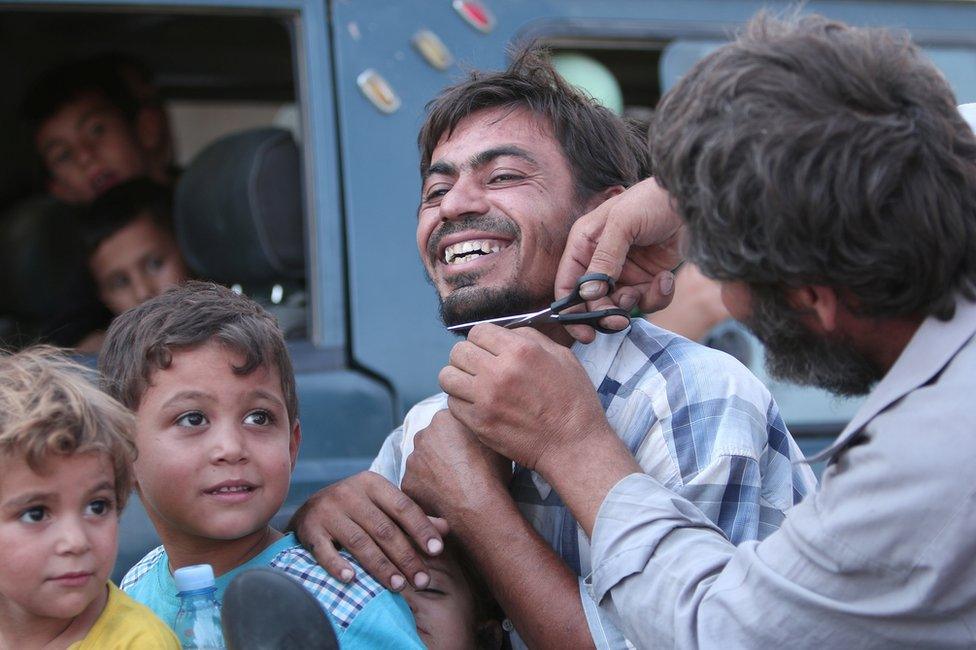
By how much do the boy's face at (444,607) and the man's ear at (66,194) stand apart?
7.89 ft

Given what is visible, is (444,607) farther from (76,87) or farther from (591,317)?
(76,87)

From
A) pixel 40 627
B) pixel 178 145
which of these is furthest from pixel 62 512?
pixel 178 145

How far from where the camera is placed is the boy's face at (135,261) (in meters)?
3.71

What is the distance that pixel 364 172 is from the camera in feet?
9.77

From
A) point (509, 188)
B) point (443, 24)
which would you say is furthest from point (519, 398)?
point (443, 24)

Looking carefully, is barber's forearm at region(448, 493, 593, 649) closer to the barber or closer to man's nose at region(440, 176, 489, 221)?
the barber

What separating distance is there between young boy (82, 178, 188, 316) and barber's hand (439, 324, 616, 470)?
178 centimetres

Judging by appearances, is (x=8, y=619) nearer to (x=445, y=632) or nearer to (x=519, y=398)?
(x=445, y=632)

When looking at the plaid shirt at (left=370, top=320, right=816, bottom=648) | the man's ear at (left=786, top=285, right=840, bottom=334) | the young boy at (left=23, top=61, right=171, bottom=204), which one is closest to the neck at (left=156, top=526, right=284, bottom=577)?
the plaid shirt at (left=370, top=320, right=816, bottom=648)

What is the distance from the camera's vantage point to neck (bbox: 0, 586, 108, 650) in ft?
6.05

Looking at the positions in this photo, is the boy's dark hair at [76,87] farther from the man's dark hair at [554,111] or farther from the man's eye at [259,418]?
the man's eye at [259,418]

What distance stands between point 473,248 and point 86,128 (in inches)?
84.5

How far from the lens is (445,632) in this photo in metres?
2.11

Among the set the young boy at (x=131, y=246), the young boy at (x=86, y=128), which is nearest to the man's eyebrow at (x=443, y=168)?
the young boy at (x=131, y=246)
